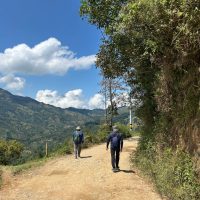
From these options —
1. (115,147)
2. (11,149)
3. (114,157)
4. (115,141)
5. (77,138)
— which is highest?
(77,138)

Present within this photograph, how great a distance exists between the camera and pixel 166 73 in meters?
16.2

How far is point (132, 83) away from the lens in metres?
22.7

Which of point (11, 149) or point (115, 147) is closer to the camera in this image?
point (115, 147)

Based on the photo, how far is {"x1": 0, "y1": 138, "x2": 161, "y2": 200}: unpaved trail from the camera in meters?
15.5

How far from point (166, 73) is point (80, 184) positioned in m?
5.86

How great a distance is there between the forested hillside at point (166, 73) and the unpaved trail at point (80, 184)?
845mm

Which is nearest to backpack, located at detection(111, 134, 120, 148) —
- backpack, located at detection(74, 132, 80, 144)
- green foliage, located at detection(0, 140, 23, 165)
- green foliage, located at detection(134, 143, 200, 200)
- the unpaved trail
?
the unpaved trail

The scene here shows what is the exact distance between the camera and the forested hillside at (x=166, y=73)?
43.4 ft

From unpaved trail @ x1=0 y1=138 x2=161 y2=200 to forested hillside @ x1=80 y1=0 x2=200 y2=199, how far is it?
0.84 metres

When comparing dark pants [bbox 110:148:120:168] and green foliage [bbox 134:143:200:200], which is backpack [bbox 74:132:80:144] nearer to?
dark pants [bbox 110:148:120:168]

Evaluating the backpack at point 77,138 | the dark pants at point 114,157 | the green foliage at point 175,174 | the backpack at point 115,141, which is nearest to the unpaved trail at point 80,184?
the dark pants at point 114,157

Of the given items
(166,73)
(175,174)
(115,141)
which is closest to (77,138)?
(115,141)

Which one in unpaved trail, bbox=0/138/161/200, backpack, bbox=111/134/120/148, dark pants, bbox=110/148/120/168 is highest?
backpack, bbox=111/134/120/148

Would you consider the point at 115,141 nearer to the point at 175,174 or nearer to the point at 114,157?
the point at 114,157
